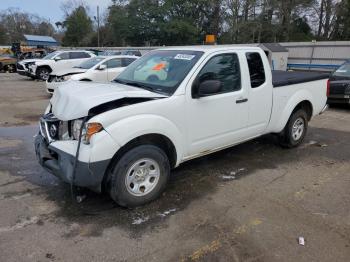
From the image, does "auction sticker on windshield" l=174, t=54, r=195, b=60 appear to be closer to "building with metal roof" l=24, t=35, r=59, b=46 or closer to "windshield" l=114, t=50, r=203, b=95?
"windshield" l=114, t=50, r=203, b=95

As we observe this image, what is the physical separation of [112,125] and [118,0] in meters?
57.7

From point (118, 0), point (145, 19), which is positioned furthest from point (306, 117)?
point (118, 0)

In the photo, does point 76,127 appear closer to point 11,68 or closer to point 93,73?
point 93,73

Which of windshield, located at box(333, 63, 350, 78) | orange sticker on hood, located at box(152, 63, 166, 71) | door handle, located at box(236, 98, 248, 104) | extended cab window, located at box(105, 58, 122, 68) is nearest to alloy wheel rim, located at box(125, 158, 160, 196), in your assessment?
orange sticker on hood, located at box(152, 63, 166, 71)

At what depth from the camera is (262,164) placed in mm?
5375

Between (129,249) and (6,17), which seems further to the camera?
(6,17)

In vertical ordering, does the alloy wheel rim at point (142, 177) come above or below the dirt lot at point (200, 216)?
above

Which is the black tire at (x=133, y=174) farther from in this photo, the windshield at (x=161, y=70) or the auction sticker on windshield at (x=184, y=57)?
the auction sticker on windshield at (x=184, y=57)

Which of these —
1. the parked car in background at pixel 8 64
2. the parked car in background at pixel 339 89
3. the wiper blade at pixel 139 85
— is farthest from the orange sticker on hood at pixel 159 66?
the parked car in background at pixel 8 64

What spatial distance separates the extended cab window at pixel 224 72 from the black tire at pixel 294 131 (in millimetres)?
1739

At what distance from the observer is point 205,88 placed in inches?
161

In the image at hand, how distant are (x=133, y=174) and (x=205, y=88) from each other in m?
1.34

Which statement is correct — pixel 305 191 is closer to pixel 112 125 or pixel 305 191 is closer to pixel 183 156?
pixel 183 156

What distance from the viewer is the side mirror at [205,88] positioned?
4059 millimetres
